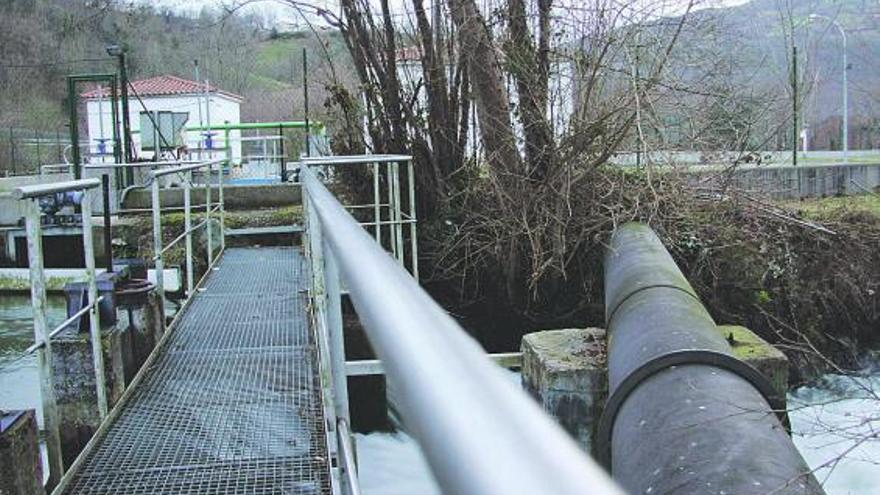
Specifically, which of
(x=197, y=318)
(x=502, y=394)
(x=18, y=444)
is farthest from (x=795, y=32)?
(x=502, y=394)

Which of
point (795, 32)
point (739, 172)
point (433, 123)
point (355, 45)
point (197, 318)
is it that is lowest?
point (197, 318)

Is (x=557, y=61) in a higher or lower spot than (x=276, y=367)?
higher

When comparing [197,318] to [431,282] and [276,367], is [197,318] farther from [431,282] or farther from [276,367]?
[431,282]

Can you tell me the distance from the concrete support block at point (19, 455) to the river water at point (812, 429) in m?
2.19

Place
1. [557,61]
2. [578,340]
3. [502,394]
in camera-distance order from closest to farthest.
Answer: [502,394]
[578,340]
[557,61]

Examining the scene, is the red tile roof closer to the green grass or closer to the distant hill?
the distant hill

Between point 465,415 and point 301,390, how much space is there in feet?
13.7

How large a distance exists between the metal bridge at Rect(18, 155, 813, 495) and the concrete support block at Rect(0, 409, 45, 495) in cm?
13

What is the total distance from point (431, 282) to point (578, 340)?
3.46 m

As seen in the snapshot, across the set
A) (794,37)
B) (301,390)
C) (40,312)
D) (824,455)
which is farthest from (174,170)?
(794,37)

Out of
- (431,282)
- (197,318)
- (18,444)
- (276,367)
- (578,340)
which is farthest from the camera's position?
(431,282)

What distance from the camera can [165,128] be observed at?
17.0 meters

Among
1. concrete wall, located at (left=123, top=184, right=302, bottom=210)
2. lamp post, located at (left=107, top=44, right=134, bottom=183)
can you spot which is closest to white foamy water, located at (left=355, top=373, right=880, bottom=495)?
concrete wall, located at (left=123, top=184, right=302, bottom=210)

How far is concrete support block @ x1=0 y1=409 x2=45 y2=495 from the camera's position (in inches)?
125
